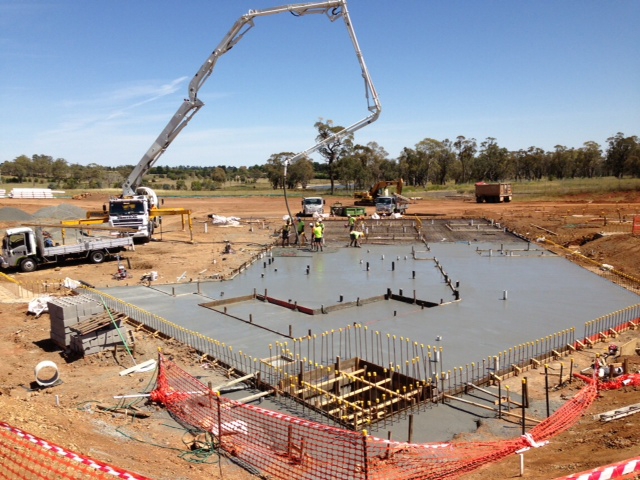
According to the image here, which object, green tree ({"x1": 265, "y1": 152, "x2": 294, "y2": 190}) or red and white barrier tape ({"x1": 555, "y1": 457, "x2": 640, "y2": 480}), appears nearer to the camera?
red and white barrier tape ({"x1": 555, "y1": 457, "x2": 640, "y2": 480})

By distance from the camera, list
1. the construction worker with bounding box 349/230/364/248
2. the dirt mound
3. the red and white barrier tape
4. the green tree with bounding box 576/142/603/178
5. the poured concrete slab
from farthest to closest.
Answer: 1. the green tree with bounding box 576/142/603/178
2. the dirt mound
3. the construction worker with bounding box 349/230/364/248
4. the poured concrete slab
5. the red and white barrier tape

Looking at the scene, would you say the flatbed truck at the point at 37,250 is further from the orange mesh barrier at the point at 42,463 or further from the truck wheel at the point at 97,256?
→ the orange mesh barrier at the point at 42,463

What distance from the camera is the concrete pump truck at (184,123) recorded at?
77.6 ft

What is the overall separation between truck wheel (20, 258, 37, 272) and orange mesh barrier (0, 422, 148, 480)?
16.2 metres

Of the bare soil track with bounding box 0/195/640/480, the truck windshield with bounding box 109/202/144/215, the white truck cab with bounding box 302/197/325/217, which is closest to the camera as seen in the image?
the bare soil track with bounding box 0/195/640/480

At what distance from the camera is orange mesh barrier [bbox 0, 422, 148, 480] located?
533 cm

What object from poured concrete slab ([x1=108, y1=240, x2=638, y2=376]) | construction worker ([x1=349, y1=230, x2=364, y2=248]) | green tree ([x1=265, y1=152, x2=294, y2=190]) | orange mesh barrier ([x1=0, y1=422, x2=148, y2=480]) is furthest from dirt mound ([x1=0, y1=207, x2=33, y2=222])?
green tree ([x1=265, y1=152, x2=294, y2=190])

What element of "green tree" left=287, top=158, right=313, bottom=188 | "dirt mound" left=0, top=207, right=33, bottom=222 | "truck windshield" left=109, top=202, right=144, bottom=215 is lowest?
"dirt mound" left=0, top=207, right=33, bottom=222

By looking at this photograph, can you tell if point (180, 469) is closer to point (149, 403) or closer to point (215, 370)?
point (149, 403)

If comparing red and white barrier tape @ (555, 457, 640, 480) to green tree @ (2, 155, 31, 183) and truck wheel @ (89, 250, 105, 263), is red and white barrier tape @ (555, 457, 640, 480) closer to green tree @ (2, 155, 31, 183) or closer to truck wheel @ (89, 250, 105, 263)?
truck wheel @ (89, 250, 105, 263)

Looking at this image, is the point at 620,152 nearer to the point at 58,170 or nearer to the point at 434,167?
the point at 434,167

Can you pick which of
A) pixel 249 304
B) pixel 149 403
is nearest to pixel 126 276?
pixel 249 304

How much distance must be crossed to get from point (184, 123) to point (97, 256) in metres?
8.81

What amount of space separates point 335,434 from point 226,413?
6.08ft
